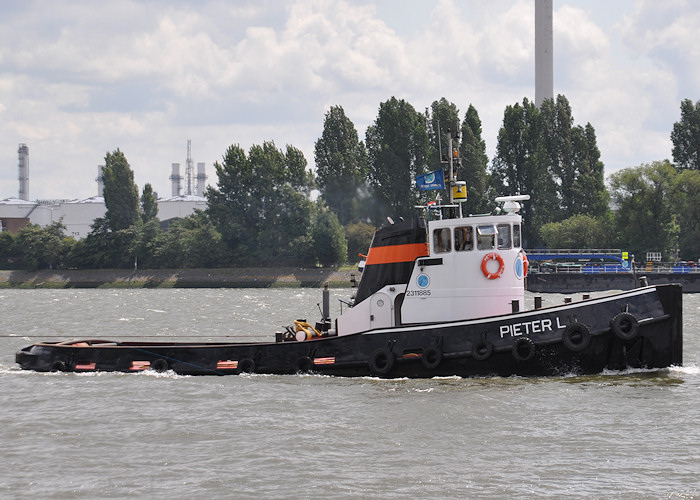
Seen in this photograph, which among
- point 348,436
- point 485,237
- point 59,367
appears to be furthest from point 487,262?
point 59,367

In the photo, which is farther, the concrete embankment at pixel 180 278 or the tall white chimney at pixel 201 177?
the tall white chimney at pixel 201 177

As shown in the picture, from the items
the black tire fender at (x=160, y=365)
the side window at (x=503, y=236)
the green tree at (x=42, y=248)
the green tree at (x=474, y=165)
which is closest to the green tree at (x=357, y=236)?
the green tree at (x=474, y=165)

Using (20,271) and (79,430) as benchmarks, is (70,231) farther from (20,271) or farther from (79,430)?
(79,430)

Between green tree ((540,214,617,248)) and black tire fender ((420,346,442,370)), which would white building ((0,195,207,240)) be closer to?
green tree ((540,214,617,248))

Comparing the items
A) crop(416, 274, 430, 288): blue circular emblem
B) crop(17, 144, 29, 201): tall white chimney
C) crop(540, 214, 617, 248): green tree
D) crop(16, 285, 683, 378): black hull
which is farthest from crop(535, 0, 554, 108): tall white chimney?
crop(17, 144, 29, 201): tall white chimney

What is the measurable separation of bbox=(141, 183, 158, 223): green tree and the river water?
82.1 metres

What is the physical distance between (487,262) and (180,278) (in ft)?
250

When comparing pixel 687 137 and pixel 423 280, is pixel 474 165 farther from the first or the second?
pixel 423 280

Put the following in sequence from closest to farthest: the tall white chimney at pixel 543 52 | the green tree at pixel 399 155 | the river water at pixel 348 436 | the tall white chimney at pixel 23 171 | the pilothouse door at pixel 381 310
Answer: the river water at pixel 348 436
the pilothouse door at pixel 381 310
the green tree at pixel 399 155
the tall white chimney at pixel 543 52
the tall white chimney at pixel 23 171

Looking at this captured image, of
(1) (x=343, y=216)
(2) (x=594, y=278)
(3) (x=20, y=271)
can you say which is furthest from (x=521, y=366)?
(3) (x=20, y=271)

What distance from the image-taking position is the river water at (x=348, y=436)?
1232cm

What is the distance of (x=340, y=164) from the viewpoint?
8550 centimetres

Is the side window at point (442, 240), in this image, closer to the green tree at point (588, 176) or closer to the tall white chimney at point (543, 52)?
the green tree at point (588, 176)

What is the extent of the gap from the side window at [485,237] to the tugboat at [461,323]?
22 mm
